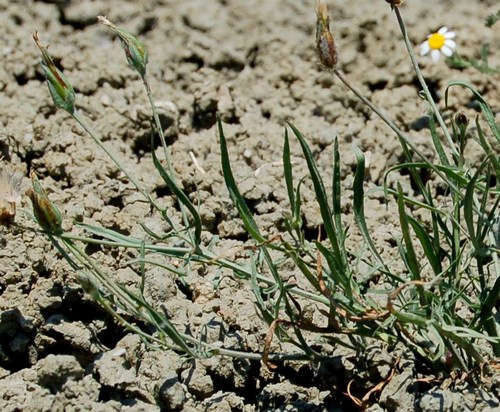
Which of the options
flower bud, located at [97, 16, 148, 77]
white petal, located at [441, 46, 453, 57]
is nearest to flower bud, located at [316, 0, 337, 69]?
flower bud, located at [97, 16, 148, 77]

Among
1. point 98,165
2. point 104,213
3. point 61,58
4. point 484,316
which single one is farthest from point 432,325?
point 61,58

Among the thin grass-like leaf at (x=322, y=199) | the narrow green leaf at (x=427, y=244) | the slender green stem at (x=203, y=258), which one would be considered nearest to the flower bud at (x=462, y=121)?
the narrow green leaf at (x=427, y=244)

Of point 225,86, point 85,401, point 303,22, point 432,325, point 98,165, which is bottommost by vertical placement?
point 85,401

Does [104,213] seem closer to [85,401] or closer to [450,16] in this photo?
[85,401]

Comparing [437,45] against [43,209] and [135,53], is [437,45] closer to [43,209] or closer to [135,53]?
[135,53]

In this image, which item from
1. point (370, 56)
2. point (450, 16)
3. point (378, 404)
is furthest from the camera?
point (450, 16)

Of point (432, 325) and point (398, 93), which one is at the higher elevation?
point (398, 93)
